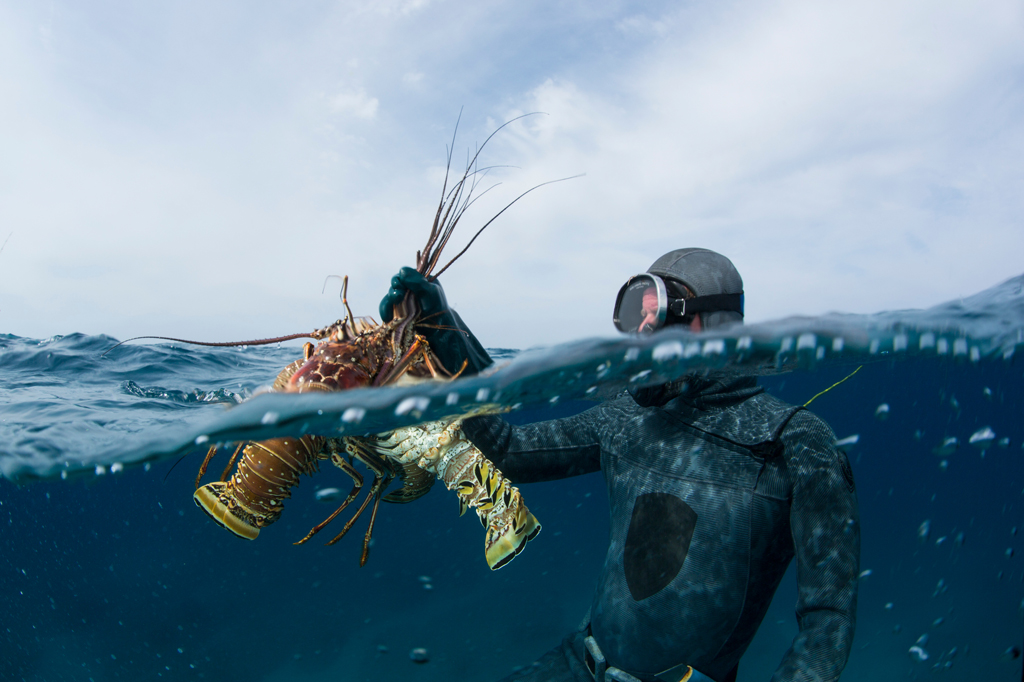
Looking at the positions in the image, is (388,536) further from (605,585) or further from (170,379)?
(605,585)

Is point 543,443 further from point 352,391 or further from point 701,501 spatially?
point 352,391

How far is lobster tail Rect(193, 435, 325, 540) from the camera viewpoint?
7.61 feet

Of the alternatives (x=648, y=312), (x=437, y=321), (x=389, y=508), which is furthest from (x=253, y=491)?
(x=389, y=508)

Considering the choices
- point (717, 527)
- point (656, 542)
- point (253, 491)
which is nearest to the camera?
point (253, 491)

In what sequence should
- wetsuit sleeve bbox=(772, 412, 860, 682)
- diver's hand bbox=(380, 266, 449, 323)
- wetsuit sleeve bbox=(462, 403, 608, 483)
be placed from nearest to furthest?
wetsuit sleeve bbox=(772, 412, 860, 682), diver's hand bbox=(380, 266, 449, 323), wetsuit sleeve bbox=(462, 403, 608, 483)

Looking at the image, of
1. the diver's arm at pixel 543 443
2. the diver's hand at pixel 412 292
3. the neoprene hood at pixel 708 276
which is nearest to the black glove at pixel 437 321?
the diver's hand at pixel 412 292

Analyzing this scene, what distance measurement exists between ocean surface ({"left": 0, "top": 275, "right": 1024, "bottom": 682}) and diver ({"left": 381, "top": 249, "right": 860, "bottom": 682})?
246 millimetres

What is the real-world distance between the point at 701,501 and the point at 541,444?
35.6 inches

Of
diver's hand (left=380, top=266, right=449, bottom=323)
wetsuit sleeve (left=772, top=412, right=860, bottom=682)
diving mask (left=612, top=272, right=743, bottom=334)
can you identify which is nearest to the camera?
wetsuit sleeve (left=772, top=412, right=860, bottom=682)

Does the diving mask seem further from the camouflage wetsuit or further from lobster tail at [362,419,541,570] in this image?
lobster tail at [362,419,541,570]

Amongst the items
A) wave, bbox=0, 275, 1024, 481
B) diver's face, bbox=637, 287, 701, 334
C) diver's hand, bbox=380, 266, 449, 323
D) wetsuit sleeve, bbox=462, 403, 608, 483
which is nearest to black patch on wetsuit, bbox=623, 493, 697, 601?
wetsuit sleeve, bbox=462, 403, 608, 483

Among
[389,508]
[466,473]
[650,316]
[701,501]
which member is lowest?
[389,508]

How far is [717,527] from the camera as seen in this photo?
2.45 metres

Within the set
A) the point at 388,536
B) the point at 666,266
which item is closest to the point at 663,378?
the point at 666,266
